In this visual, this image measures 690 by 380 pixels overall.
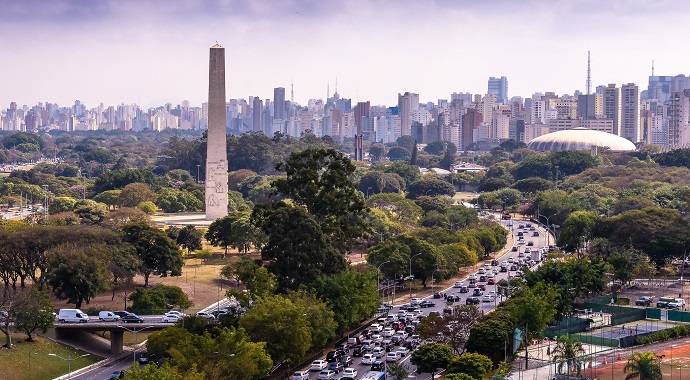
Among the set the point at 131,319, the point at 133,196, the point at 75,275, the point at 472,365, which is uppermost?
the point at 133,196

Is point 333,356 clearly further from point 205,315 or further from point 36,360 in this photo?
point 36,360

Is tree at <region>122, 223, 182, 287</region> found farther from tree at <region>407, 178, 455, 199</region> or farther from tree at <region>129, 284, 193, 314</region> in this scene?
tree at <region>407, 178, 455, 199</region>

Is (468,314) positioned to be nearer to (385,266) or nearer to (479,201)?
(385,266)

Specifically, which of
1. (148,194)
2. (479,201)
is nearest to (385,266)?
(148,194)

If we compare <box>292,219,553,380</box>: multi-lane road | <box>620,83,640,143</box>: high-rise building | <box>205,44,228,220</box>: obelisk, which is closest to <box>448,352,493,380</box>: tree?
<box>292,219,553,380</box>: multi-lane road

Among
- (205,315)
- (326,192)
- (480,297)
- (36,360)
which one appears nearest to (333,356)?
(205,315)

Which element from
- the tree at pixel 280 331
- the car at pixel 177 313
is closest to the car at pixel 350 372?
the tree at pixel 280 331

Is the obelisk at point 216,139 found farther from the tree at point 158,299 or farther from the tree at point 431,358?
the tree at point 431,358
